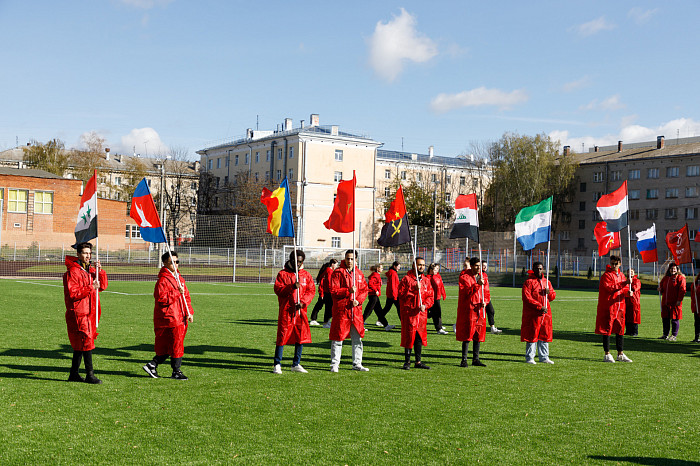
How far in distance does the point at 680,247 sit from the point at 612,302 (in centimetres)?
950

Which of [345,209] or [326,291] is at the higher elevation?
[345,209]

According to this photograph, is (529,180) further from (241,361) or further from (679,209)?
(241,361)

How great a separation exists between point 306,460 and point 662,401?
566 cm

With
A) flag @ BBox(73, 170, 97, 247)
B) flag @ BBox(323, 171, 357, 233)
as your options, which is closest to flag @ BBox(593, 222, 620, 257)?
flag @ BBox(323, 171, 357, 233)

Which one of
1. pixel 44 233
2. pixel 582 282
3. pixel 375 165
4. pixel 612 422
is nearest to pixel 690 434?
pixel 612 422

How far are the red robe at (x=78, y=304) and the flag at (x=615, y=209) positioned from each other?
36.6 ft

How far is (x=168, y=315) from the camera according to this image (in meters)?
10.2

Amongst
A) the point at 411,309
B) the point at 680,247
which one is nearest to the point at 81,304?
the point at 411,309

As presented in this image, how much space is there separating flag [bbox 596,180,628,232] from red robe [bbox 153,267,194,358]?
9.91m

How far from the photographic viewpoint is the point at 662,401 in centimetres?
969

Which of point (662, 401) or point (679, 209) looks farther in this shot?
point (679, 209)

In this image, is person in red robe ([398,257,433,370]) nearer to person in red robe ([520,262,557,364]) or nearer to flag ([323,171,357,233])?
flag ([323,171,357,233])

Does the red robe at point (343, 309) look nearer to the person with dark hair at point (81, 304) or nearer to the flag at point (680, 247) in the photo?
the person with dark hair at point (81, 304)

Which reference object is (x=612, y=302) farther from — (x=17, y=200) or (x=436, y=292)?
(x=17, y=200)
